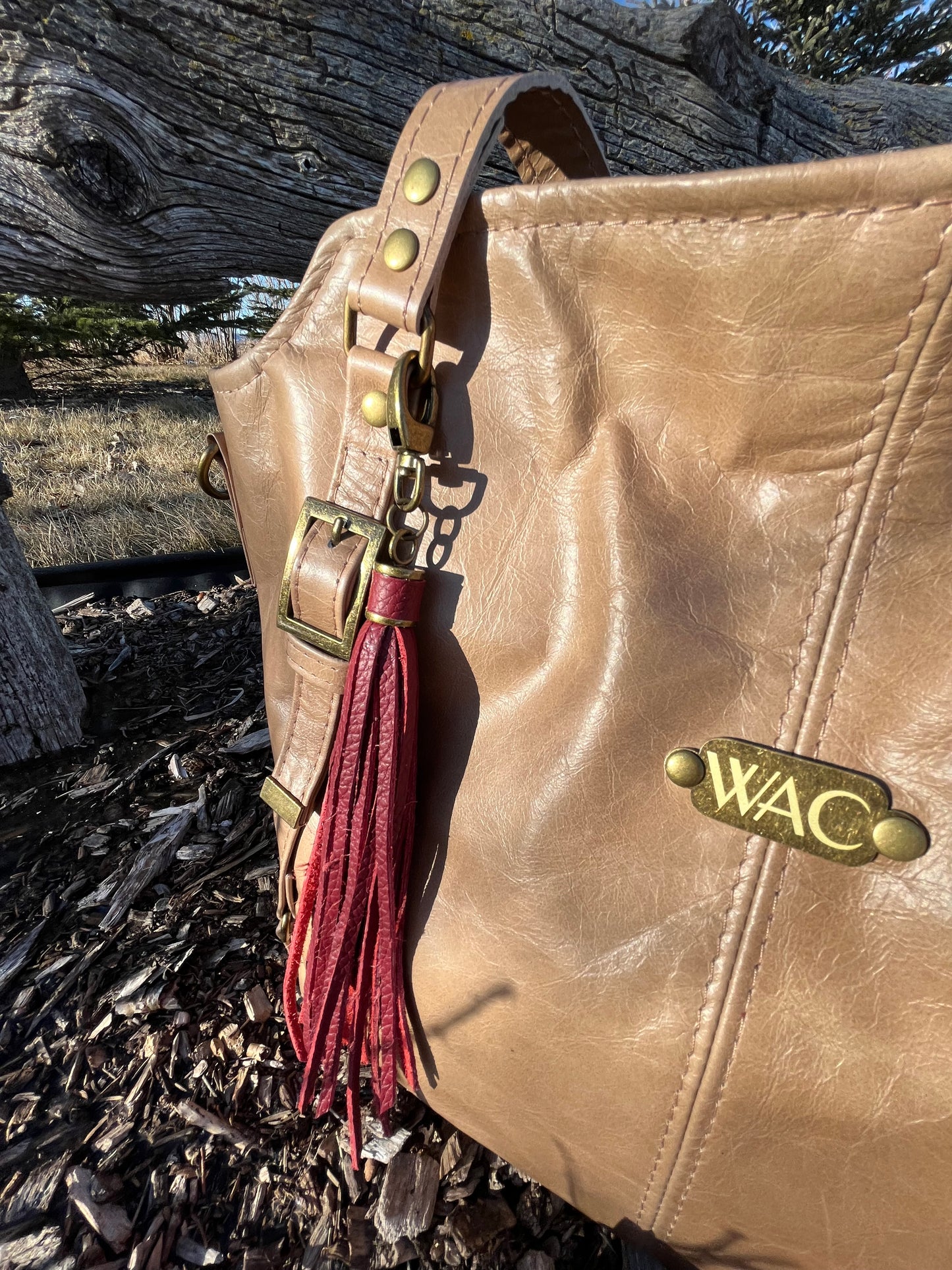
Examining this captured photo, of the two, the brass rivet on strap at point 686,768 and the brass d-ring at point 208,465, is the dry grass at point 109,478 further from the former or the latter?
the brass rivet on strap at point 686,768

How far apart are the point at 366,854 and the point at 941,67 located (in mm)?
6978

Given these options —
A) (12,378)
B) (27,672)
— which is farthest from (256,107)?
(12,378)

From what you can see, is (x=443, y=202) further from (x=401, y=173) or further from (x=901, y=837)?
(x=901, y=837)

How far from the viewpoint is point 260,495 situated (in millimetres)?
825

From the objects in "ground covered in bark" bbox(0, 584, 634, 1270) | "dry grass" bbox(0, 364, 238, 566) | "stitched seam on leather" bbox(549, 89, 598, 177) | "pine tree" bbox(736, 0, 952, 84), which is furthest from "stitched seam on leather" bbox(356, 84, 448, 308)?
"pine tree" bbox(736, 0, 952, 84)

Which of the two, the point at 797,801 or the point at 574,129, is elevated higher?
the point at 574,129

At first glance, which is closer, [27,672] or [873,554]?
[873,554]

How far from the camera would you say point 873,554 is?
47 cm

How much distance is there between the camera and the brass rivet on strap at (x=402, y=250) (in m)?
0.57

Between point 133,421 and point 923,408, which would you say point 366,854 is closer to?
point 923,408

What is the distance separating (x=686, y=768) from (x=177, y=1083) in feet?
2.29

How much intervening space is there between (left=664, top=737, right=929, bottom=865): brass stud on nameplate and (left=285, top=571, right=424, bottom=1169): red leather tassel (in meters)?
0.25

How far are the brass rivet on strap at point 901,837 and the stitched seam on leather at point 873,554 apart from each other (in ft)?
0.20

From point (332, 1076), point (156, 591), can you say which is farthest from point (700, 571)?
point (156, 591)
